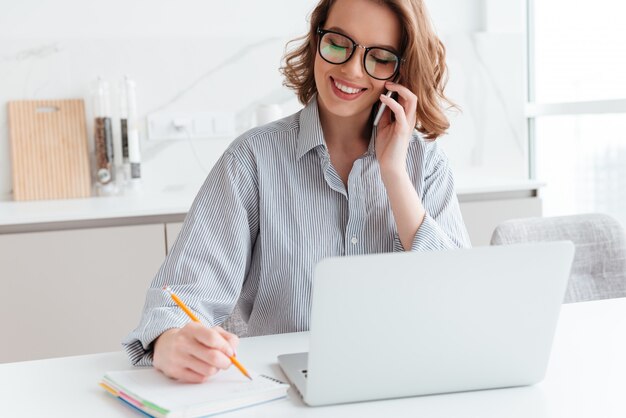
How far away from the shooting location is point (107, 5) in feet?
9.93

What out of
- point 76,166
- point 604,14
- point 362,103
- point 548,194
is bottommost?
point 548,194

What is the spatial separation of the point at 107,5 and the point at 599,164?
1.98 metres

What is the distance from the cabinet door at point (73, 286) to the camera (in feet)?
8.26

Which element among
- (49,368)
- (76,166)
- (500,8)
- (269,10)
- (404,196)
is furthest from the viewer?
(500,8)

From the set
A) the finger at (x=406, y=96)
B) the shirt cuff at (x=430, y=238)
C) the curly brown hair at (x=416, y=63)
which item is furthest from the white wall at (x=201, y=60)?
the shirt cuff at (x=430, y=238)

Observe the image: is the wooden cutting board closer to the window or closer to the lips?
the lips

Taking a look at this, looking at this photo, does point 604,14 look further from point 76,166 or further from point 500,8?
point 76,166

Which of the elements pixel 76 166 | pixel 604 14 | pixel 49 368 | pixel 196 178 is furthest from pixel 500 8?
pixel 49 368

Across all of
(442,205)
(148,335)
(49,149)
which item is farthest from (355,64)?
(49,149)

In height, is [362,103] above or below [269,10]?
below

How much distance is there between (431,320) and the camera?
1.04 metres

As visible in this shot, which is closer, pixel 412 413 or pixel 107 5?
pixel 412 413

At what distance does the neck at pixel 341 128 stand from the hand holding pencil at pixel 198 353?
66 cm

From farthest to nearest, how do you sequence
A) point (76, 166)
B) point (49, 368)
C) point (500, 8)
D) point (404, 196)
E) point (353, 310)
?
point (500, 8)
point (76, 166)
point (404, 196)
point (49, 368)
point (353, 310)
